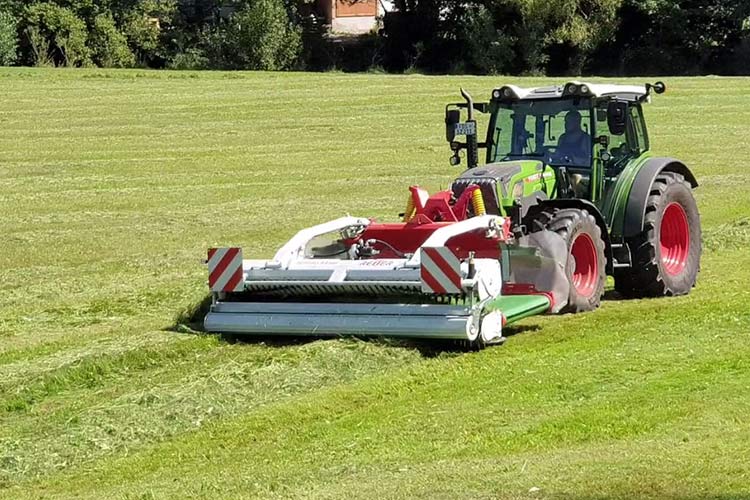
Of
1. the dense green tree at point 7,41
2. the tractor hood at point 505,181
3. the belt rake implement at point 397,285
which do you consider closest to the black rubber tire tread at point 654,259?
the tractor hood at point 505,181

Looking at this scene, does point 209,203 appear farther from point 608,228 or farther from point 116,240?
point 608,228

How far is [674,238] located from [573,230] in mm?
2458

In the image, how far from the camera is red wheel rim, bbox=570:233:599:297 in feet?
34.6

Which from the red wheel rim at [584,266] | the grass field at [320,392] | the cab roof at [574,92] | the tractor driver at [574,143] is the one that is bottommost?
the grass field at [320,392]

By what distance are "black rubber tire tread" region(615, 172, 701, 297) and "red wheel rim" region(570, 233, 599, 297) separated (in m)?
0.84

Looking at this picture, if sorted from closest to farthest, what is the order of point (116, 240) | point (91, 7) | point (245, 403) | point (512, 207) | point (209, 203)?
1. point (245, 403)
2. point (512, 207)
3. point (116, 240)
4. point (209, 203)
5. point (91, 7)

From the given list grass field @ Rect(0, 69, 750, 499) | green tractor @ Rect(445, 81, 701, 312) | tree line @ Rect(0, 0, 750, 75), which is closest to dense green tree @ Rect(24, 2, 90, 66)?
tree line @ Rect(0, 0, 750, 75)

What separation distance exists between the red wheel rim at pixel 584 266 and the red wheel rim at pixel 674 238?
5.42 ft

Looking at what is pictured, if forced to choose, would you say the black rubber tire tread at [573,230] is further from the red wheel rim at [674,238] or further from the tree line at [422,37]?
the tree line at [422,37]

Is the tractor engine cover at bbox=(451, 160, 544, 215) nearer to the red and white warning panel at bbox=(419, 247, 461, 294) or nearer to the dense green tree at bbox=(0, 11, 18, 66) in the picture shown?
the red and white warning panel at bbox=(419, 247, 461, 294)

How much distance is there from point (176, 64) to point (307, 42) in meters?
4.76

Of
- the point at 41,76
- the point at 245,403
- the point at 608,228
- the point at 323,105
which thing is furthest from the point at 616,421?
the point at 41,76

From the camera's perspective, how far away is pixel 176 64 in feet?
143

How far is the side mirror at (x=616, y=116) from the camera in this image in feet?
35.5
